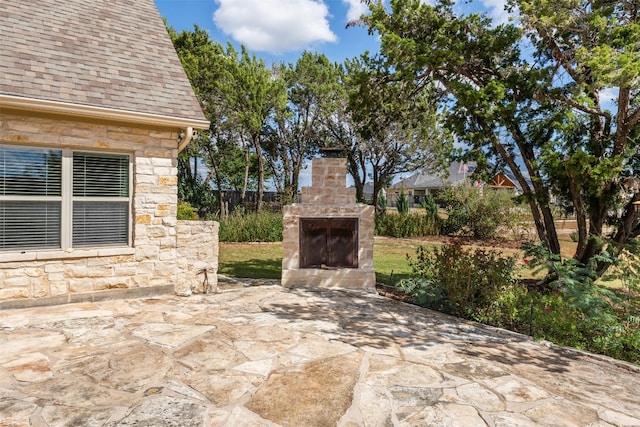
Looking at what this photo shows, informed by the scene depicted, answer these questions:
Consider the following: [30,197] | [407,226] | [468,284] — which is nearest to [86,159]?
[30,197]

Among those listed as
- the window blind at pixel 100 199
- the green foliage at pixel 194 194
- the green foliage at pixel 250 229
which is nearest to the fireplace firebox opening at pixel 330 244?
the window blind at pixel 100 199

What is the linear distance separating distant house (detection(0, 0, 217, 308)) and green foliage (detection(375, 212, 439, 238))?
12.5 m

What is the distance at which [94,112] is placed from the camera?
551cm

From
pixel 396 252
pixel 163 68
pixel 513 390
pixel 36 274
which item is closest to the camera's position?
pixel 513 390

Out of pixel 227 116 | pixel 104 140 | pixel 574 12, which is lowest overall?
pixel 104 140

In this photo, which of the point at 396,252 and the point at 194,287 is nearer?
the point at 194,287

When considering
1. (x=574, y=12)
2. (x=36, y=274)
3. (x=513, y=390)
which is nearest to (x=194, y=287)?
(x=36, y=274)

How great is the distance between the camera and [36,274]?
5457 millimetres

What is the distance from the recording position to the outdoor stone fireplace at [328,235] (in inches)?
288

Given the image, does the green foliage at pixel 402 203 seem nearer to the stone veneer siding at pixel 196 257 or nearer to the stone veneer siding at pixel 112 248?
the stone veneer siding at pixel 196 257

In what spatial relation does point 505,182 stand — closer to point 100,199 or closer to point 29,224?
point 100,199

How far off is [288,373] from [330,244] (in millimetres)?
4307

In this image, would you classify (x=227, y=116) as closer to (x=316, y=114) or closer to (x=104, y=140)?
(x=316, y=114)

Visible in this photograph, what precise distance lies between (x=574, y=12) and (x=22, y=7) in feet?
29.8
